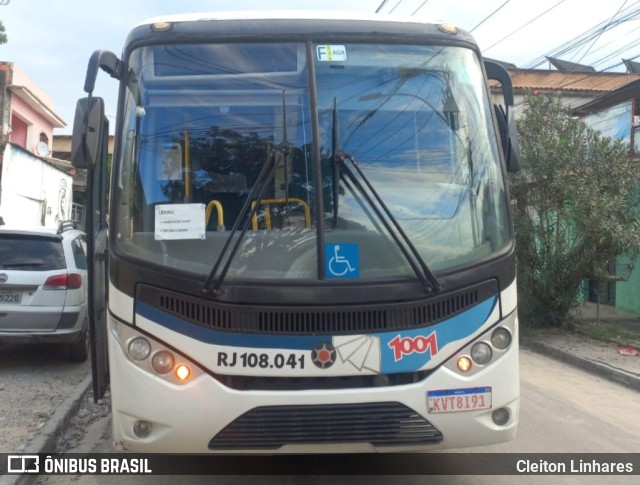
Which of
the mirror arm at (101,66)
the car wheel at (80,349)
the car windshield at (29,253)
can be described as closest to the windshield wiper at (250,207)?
the mirror arm at (101,66)

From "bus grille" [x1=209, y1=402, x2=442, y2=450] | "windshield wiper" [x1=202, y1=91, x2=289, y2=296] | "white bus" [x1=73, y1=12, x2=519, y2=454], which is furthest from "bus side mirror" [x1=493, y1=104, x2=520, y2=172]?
"bus grille" [x1=209, y1=402, x2=442, y2=450]

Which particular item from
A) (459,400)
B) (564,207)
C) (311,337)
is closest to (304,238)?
(311,337)

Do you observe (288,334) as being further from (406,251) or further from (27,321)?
(27,321)

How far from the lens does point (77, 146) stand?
A: 383 centimetres

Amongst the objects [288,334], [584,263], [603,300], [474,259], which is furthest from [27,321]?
[603,300]

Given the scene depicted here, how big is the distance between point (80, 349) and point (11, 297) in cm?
110

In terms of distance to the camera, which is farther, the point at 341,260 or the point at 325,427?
the point at 341,260

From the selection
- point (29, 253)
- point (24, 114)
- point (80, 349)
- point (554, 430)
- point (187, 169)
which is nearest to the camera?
point (187, 169)

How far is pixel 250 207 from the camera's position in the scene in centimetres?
388

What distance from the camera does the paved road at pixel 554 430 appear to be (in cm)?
462

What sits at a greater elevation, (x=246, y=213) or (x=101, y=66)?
(x=101, y=66)

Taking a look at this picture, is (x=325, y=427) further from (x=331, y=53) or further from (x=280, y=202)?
(x=331, y=53)

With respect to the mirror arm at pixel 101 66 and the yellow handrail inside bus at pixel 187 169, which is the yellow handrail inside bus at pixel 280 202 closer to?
the yellow handrail inside bus at pixel 187 169

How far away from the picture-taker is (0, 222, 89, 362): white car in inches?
297
